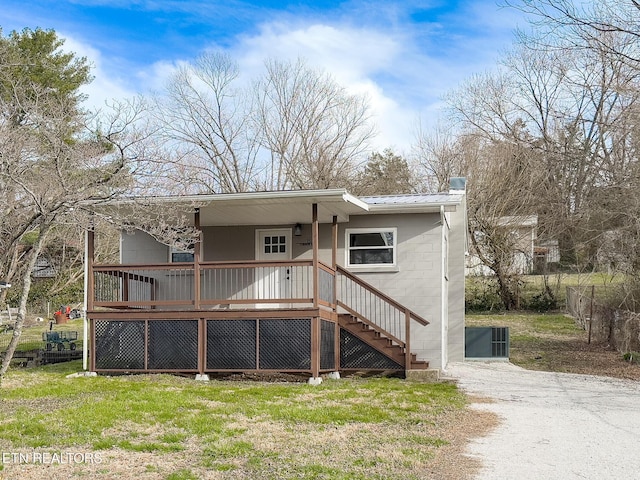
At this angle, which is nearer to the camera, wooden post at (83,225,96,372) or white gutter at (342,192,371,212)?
white gutter at (342,192,371,212)

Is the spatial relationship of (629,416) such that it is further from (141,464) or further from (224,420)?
(141,464)

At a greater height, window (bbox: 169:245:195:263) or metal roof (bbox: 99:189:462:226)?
metal roof (bbox: 99:189:462:226)

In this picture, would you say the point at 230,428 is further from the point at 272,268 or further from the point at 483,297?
the point at 483,297

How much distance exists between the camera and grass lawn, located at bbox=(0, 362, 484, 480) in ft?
21.8

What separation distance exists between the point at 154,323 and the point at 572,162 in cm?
1825

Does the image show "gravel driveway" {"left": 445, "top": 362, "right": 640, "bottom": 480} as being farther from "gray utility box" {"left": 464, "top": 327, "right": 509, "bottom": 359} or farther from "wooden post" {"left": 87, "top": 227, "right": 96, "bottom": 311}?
"wooden post" {"left": 87, "top": 227, "right": 96, "bottom": 311}

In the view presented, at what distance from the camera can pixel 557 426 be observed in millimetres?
9266

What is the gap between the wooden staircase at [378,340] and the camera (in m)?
14.2

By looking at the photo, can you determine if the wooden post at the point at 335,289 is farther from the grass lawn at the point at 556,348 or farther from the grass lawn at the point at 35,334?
the grass lawn at the point at 35,334

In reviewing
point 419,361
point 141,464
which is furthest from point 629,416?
point 141,464

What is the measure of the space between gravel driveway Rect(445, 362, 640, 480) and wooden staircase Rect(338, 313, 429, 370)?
3.32ft

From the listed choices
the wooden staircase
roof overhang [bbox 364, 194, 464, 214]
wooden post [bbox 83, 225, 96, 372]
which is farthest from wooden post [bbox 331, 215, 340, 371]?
wooden post [bbox 83, 225, 96, 372]

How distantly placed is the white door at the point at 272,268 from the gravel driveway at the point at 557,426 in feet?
13.0

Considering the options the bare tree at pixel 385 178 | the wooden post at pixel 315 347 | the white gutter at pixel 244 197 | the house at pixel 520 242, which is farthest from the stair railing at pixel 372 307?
the bare tree at pixel 385 178
